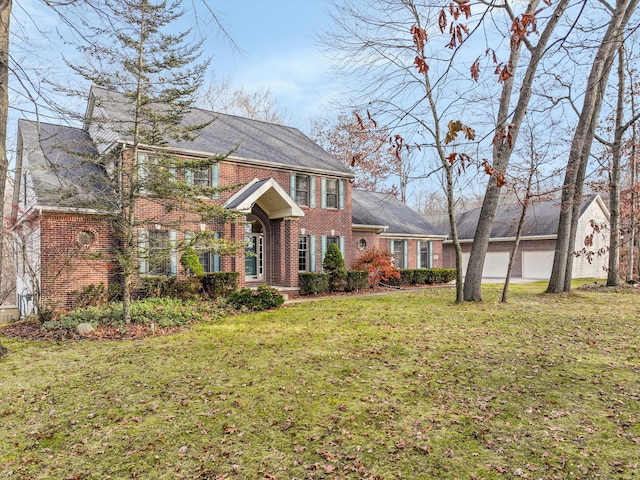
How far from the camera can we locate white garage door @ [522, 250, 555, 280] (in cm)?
2502

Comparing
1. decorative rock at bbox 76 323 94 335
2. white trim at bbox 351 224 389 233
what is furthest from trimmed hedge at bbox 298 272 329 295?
decorative rock at bbox 76 323 94 335

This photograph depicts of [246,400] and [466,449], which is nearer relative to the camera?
[466,449]

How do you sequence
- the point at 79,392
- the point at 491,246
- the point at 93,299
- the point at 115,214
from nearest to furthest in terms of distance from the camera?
the point at 79,392 → the point at 115,214 → the point at 93,299 → the point at 491,246

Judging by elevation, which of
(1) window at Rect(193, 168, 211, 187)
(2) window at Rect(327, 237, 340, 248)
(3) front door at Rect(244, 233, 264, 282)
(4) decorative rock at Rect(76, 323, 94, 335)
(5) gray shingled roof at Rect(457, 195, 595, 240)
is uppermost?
(1) window at Rect(193, 168, 211, 187)

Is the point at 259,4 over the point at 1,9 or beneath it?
beneath

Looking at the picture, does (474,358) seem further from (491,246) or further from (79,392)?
(491,246)

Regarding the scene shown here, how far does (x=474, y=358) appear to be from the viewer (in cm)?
650

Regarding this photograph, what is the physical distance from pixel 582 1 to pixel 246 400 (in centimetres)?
497

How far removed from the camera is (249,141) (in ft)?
56.2

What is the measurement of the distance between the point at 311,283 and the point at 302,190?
4005 millimetres

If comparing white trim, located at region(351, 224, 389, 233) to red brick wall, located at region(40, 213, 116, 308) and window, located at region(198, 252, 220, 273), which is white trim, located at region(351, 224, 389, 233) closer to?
window, located at region(198, 252, 220, 273)

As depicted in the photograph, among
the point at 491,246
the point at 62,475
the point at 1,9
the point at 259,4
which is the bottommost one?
the point at 62,475

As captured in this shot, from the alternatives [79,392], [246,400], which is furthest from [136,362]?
[246,400]

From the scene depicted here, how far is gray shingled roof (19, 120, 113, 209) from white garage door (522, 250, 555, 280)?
24.0 meters
